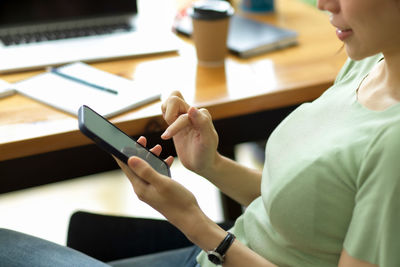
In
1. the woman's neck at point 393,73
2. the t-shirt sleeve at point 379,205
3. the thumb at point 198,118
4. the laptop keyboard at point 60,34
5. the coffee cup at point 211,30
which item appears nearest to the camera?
the t-shirt sleeve at point 379,205

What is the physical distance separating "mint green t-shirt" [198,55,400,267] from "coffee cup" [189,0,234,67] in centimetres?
35

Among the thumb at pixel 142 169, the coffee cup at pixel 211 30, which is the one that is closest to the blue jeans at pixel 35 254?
the thumb at pixel 142 169

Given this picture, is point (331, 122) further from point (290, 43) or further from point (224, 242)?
point (290, 43)

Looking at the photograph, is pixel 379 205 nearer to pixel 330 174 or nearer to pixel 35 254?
pixel 330 174

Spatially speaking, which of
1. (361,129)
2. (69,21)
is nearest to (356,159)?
(361,129)

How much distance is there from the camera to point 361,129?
2.39ft

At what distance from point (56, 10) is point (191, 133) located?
0.63m

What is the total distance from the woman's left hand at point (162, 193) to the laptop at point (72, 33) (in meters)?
0.51

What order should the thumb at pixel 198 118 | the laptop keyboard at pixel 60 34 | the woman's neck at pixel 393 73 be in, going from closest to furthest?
the woman's neck at pixel 393 73 < the thumb at pixel 198 118 < the laptop keyboard at pixel 60 34

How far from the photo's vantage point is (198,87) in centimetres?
110

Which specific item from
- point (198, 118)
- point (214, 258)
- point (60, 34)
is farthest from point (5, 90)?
point (214, 258)

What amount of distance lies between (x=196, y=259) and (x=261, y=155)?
4.28 feet

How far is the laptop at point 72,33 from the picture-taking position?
1217 millimetres

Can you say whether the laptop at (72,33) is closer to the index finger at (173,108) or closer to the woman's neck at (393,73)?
the index finger at (173,108)
